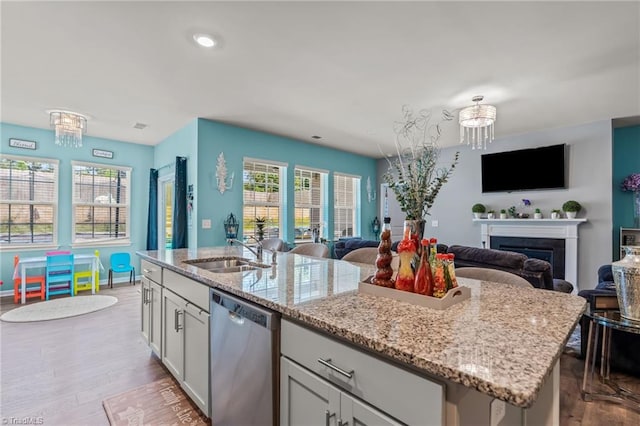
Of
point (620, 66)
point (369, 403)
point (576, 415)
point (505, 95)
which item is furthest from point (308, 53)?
point (576, 415)

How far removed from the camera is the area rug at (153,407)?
1947 mm

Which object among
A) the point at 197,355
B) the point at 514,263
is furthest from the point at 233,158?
the point at 514,263

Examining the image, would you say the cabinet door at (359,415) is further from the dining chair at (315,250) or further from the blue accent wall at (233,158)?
the blue accent wall at (233,158)

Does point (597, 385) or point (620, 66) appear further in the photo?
point (620, 66)

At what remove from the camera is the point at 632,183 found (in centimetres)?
447

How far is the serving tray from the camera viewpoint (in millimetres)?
1171

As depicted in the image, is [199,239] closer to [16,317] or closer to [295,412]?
[16,317]

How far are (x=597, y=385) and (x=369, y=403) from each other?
2.63 metres

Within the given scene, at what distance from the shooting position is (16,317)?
3781mm

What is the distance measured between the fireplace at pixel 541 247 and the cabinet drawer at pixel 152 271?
5.21m

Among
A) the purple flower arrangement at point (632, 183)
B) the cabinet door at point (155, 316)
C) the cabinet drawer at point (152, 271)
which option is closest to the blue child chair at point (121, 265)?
the cabinet drawer at point (152, 271)

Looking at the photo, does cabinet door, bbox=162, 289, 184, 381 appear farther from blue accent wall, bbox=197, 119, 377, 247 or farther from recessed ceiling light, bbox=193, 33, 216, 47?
blue accent wall, bbox=197, 119, 377, 247

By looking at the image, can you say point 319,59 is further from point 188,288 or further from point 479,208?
point 479,208

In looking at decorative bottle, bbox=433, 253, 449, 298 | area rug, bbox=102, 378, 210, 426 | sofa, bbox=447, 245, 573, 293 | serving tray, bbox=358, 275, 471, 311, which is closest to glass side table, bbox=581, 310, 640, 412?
sofa, bbox=447, 245, 573, 293
